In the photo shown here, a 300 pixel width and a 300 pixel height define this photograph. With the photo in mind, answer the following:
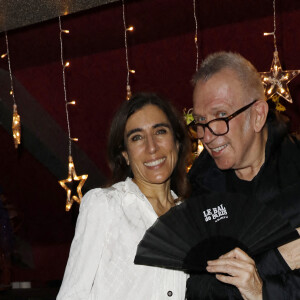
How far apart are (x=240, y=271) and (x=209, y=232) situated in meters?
0.19

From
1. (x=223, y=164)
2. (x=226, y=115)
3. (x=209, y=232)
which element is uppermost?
(x=226, y=115)

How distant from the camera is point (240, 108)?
90.8 inches

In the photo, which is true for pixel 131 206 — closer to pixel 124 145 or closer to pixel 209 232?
pixel 124 145

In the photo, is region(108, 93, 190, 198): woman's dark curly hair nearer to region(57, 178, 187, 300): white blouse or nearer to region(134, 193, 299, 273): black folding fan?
region(57, 178, 187, 300): white blouse

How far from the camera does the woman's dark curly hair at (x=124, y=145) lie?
2621 mm

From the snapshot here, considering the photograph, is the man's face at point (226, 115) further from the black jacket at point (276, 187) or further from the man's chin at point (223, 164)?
the black jacket at point (276, 187)

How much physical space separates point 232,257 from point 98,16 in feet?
11.1

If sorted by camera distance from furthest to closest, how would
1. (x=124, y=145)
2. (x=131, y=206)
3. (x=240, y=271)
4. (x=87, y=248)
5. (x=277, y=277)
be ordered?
(x=124, y=145), (x=131, y=206), (x=87, y=248), (x=277, y=277), (x=240, y=271)

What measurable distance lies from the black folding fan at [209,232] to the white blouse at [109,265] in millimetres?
184

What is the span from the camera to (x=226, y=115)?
2.29 metres

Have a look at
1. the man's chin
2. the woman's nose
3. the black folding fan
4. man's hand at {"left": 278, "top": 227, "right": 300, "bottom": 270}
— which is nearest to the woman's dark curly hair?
the woman's nose

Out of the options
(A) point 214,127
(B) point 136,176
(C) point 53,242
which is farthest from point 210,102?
(C) point 53,242

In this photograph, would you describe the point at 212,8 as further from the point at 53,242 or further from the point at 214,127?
the point at 53,242

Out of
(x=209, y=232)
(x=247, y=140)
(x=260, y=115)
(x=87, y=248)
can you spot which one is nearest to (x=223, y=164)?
(x=247, y=140)
